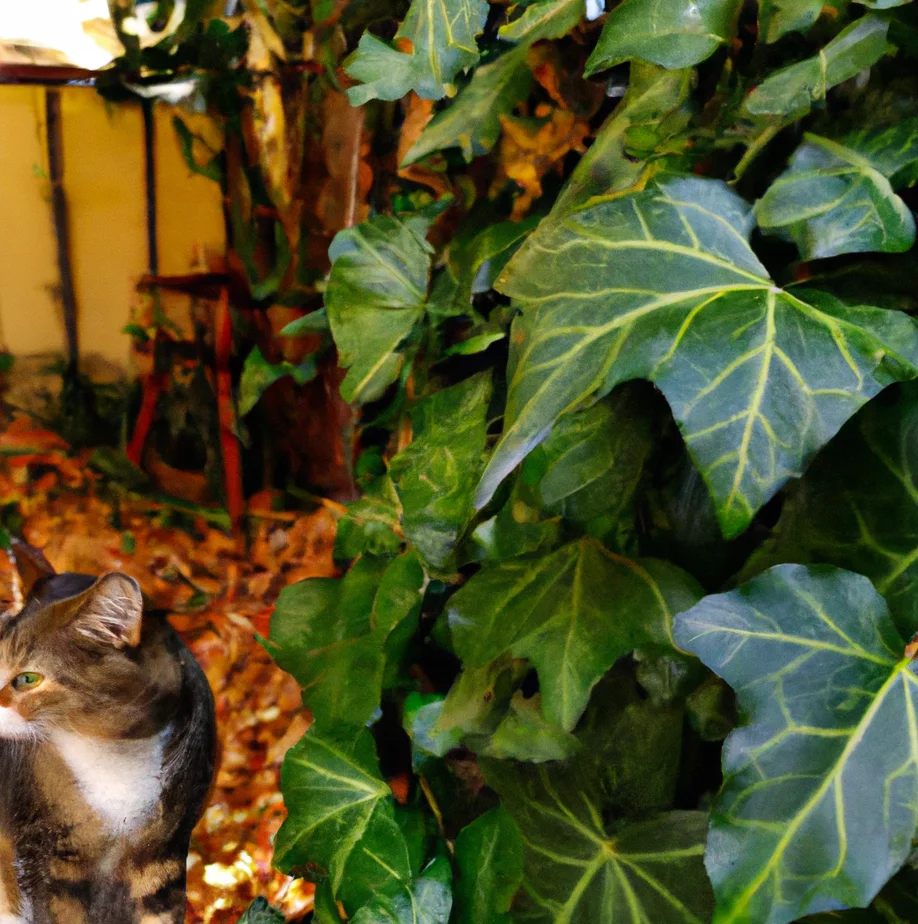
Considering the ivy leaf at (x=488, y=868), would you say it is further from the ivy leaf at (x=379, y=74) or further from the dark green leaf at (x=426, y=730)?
the ivy leaf at (x=379, y=74)

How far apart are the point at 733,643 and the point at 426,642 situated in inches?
14.3

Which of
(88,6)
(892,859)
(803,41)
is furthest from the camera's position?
(88,6)

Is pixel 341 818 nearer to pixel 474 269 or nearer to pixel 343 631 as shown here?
pixel 343 631

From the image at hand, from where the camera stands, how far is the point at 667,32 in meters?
0.47

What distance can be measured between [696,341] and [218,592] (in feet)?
1.66

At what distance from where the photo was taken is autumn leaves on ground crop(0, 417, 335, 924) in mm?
708

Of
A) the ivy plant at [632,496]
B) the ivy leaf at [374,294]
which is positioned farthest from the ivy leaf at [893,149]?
the ivy leaf at [374,294]

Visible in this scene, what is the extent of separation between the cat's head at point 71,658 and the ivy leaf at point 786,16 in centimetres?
62

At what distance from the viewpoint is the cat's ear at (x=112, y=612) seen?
2.24 feet

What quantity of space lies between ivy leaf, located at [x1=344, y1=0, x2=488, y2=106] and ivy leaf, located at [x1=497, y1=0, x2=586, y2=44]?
0.05 metres

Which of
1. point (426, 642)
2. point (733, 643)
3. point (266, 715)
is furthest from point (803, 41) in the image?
point (266, 715)

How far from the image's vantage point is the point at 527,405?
17.0 inches

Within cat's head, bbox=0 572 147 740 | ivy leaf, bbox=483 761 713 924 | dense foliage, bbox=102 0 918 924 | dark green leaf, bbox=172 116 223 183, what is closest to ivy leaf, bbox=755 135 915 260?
dense foliage, bbox=102 0 918 924

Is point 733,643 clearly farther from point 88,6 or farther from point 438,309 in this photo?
point 88,6
